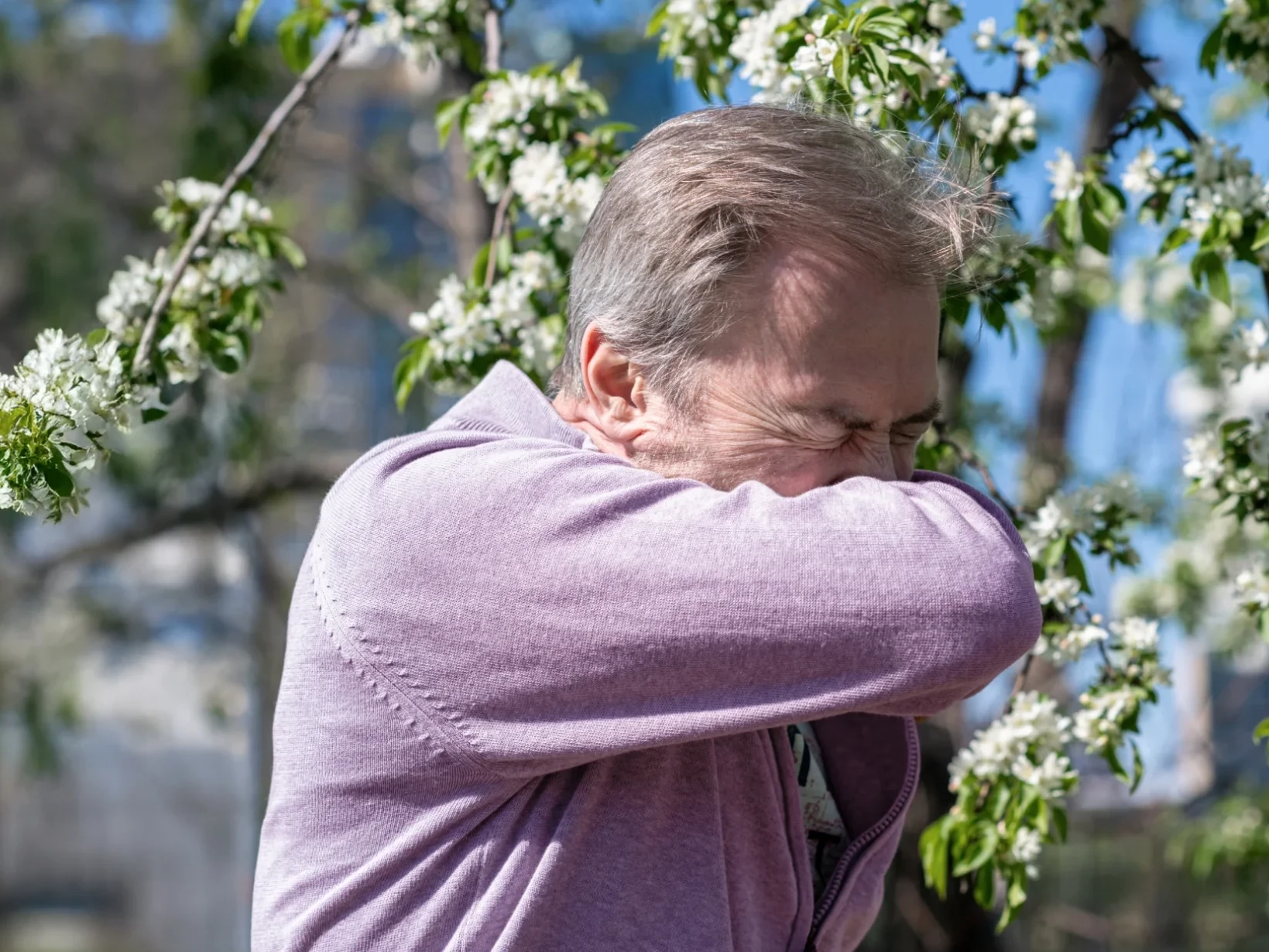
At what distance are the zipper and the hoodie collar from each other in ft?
1.81

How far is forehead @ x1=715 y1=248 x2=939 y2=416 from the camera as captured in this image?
4.71 feet

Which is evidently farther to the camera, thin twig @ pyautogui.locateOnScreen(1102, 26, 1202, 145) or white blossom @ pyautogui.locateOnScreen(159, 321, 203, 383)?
thin twig @ pyautogui.locateOnScreen(1102, 26, 1202, 145)

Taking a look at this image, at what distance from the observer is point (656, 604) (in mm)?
1273

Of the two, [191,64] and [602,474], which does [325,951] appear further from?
[191,64]

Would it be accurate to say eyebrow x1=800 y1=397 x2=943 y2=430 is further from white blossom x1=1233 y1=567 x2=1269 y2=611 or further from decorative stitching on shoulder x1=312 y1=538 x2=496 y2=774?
white blossom x1=1233 y1=567 x2=1269 y2=611

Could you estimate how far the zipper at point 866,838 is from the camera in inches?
63.5

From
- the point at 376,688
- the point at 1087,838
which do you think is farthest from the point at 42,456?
the point at 1087,838

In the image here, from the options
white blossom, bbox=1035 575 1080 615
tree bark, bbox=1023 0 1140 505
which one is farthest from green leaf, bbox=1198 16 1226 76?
tree bark, bbox=1023 0 1140 505

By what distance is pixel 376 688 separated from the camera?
139 cm

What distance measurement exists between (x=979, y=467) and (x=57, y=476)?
143cm

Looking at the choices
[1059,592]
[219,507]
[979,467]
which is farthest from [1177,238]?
[219,507]

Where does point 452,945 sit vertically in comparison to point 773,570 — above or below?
below

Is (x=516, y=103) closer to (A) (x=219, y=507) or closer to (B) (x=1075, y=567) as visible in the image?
(B) (x=1075, y=567)

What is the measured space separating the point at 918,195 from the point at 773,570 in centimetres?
50
